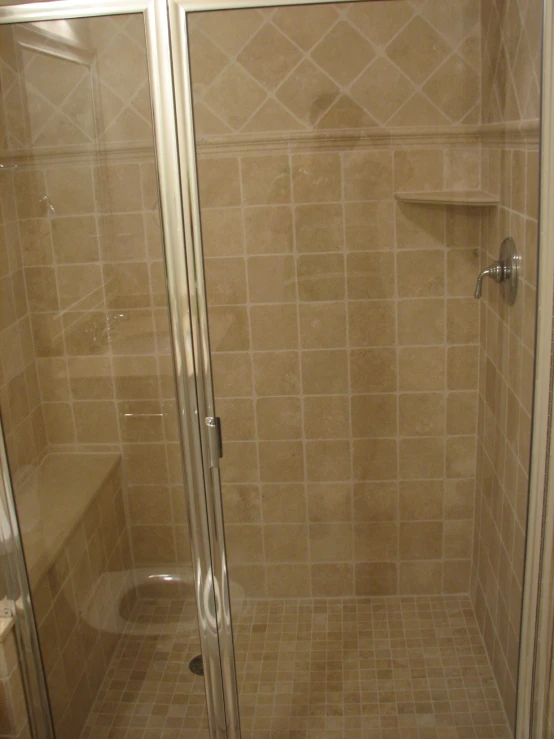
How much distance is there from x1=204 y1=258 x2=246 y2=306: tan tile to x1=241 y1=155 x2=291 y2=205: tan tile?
14cm

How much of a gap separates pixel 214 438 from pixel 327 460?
43 centimetres

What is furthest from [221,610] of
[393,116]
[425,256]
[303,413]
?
[393,116]

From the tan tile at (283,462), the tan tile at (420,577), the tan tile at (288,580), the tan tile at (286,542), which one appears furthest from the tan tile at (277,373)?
the tan tile at (420,577)

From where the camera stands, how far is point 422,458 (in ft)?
5.90

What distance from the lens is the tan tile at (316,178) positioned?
63.8 inches

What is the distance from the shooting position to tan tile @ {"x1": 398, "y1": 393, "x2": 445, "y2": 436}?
5.76 feet

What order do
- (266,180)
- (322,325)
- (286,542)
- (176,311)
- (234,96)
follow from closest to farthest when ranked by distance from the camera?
(176,311) → (234,96) → (266,180) → (322,325) → (286,542)

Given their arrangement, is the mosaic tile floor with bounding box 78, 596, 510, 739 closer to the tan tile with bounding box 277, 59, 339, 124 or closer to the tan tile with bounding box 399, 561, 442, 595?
the tan tile with bounding box 399, 561, 442, 595

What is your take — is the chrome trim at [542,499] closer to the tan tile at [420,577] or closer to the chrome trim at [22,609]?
the tan tile at [420,577]

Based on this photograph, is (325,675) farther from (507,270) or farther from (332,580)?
(507,270)

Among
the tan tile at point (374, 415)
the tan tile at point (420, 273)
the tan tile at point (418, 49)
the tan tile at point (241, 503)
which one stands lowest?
the tan tile at point (241, 503)

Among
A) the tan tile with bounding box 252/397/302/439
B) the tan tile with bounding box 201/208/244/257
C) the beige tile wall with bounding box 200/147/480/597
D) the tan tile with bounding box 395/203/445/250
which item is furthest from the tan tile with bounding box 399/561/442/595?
the tan tile with bounding box 201/208/244/257

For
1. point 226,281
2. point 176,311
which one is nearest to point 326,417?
point 226,281

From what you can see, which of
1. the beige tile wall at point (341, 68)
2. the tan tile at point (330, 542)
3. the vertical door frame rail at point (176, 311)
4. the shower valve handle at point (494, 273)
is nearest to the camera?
the vertical door frame rail at point (176, 311)
